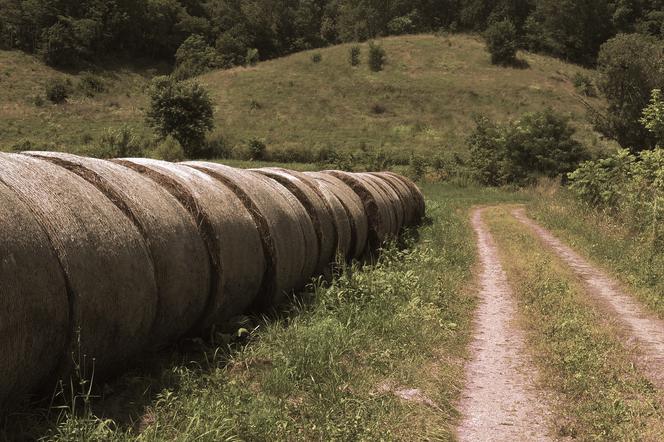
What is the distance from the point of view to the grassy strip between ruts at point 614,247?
9.01m

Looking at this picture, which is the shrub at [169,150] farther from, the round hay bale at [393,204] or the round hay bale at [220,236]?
the round hay bale at [220,236]

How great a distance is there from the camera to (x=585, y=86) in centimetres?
6450

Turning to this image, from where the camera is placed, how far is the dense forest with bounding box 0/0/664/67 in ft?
285

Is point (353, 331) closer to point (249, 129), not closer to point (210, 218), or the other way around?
point (210, 218)

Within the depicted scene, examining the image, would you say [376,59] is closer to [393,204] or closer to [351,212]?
[393,204]

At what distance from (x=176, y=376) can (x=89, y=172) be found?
1.79m

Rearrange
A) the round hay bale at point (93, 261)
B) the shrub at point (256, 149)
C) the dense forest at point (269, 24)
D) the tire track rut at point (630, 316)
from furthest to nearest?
the dense forest at point (269, 24) → the shrub at point (256, 149) → the tire track rut at point (630, 316) → the round hay bale at point (93, 261)

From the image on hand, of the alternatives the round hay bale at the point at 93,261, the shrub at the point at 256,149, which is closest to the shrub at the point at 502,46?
the shrub at the point at 256,149

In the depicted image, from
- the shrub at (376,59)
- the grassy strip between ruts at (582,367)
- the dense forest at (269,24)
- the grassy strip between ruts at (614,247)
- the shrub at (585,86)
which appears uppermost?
the dense forest at (269,24)

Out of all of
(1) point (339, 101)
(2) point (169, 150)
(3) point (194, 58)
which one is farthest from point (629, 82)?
(3) point (194, 58)

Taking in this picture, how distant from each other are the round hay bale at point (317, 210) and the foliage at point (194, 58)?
245 ft

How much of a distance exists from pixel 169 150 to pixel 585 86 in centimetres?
5034

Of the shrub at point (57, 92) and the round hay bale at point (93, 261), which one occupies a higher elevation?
the shrub at point (57, 92)

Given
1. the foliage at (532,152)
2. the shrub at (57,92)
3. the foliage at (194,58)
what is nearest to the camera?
the foliage at (532,152)
